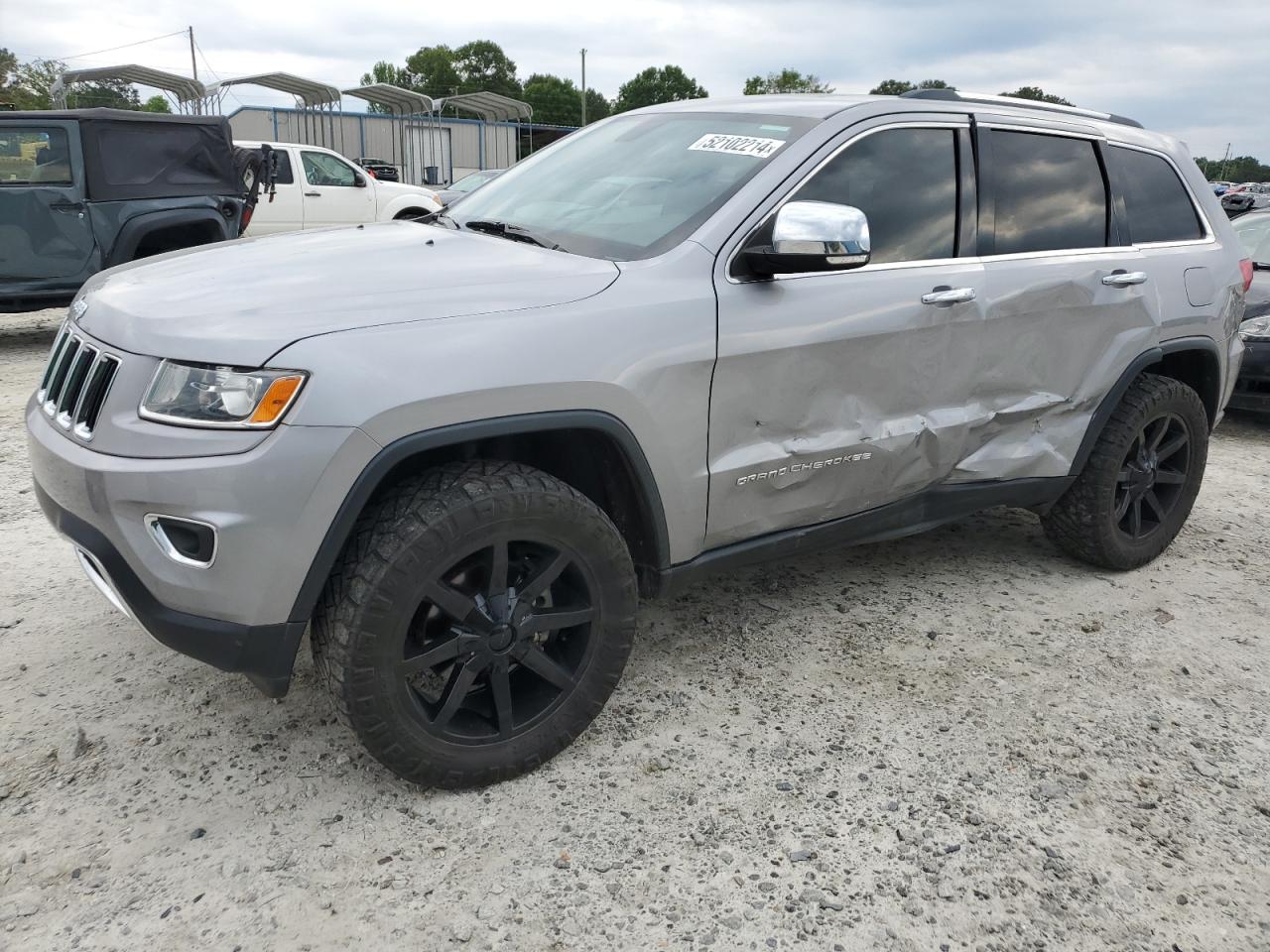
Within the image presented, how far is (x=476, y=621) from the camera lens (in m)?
2.42

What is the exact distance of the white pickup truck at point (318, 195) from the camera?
12391mm

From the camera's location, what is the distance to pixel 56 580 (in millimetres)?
3699

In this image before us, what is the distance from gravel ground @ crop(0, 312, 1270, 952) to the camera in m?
2.16

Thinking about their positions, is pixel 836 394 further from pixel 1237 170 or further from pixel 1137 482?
pixel 1237 170

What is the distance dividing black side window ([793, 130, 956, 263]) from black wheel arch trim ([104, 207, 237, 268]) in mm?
7158

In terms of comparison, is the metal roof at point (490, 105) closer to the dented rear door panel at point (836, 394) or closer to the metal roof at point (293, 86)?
the metal roof at point (293, 86)

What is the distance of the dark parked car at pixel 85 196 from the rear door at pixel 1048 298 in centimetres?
727

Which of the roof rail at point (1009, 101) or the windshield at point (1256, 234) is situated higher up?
the roof rail at point (1009, 101)

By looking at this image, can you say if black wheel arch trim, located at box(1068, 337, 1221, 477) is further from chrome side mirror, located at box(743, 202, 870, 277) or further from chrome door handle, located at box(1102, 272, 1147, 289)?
chrome side mirror, located at box(743, 202, 870, 277)

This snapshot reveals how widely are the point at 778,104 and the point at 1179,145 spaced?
83.4 inches

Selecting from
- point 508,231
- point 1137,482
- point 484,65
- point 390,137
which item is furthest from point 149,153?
point 484,65

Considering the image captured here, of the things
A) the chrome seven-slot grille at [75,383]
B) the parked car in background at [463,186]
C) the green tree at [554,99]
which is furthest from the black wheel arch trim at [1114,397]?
the green tree at [554,99]

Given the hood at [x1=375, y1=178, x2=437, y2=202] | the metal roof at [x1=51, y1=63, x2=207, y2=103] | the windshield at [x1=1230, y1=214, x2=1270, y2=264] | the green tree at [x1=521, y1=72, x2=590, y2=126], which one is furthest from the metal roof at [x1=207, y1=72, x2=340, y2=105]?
the green tree at [x1=521, y1=72, x2=590, y2=126]

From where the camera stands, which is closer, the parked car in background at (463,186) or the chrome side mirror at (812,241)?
the chrome side mirror at (812,241)
